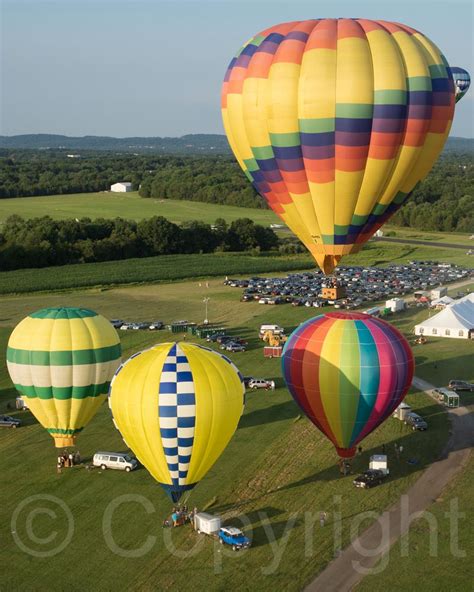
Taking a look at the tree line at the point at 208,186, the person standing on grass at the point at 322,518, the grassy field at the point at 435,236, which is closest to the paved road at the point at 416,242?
the grassy field at the point at 435,236

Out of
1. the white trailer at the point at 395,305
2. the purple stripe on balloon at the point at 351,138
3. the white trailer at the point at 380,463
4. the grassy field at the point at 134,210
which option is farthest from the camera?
the grassy field at the point at 134,210

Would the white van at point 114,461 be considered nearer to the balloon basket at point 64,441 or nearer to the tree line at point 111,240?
the balloon basket at point 64,441

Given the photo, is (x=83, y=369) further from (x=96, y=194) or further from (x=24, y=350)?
(x=96, y=194)

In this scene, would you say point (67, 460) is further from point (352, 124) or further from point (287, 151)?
point (352, 124)

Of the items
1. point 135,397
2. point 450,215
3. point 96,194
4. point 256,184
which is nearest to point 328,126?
point 256,184

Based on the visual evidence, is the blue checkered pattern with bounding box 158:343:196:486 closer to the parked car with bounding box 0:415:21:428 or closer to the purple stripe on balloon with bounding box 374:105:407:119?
the purple stripe on balloon with bounding box 374:105:407:119

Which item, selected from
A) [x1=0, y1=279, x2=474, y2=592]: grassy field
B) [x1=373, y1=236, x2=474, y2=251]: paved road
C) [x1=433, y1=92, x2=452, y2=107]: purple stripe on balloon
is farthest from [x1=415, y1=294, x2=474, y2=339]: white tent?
[x1=373, y1=236, x2=474, y2=251]: paved road
